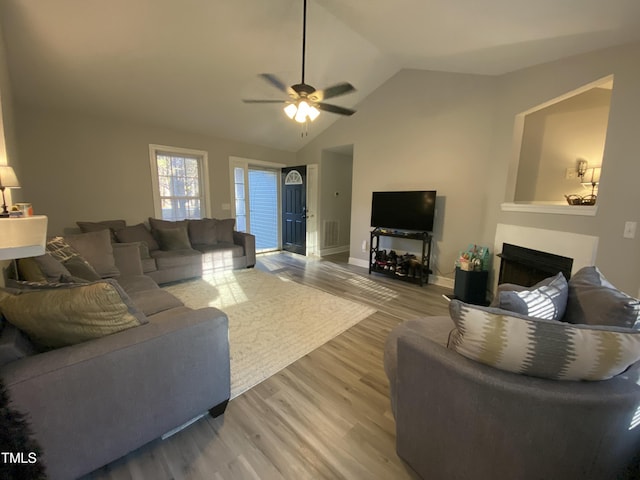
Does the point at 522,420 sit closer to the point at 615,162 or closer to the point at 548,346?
the point at 548,346

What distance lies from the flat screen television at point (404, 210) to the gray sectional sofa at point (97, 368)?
3.27 meters

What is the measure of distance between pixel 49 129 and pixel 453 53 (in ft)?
17.1

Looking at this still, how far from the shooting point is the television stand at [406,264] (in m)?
3.90

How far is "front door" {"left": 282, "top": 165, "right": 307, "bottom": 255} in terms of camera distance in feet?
18.5

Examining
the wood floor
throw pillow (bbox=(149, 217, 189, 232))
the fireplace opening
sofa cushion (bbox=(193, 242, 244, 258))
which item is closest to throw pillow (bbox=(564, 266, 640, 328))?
the wood floor

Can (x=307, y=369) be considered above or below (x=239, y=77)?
below

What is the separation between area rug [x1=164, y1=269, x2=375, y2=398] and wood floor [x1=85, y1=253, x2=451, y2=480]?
0.17 meters

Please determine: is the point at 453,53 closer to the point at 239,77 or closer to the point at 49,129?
the point at 239,77

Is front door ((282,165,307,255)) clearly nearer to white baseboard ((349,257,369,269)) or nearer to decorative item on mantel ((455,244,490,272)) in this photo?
white baseboard ((349,257,369,269))

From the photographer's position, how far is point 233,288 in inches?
142

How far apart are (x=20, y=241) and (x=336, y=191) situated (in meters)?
5.31

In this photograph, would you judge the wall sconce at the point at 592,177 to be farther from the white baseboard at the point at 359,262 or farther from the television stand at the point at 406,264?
the white baseboard at the point at 359,262

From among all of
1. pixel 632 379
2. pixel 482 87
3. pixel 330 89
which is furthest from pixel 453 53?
pixel 632 379

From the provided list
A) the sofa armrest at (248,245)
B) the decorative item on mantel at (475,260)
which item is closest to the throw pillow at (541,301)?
the decorative item on mantel at (475,260)
